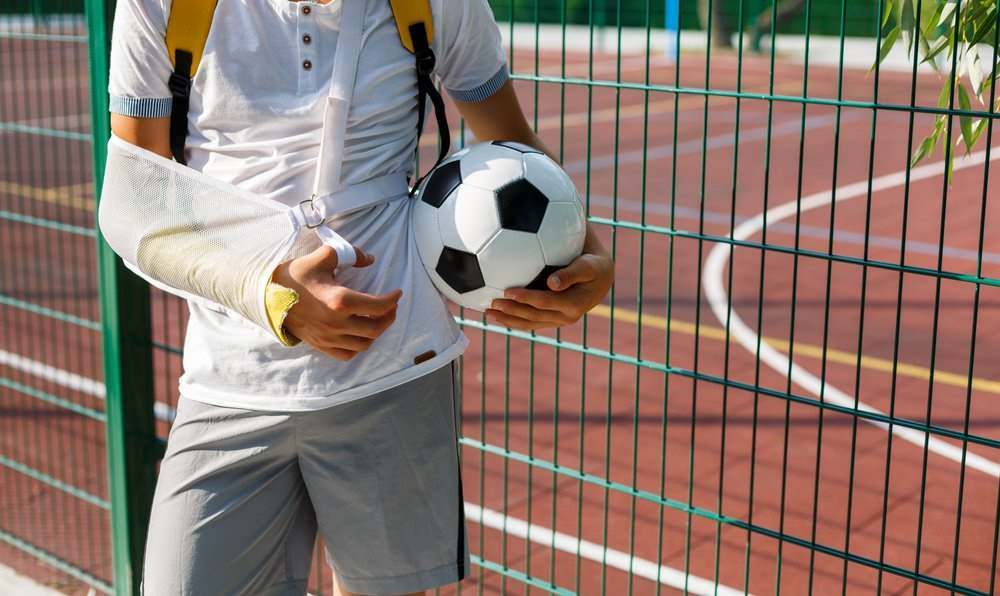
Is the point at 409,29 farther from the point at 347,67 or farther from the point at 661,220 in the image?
the point at 661,220

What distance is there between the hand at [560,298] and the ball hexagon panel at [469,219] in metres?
0.11

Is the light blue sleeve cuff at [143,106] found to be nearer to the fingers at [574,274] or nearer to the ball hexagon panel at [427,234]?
the ball hexagon panel at [427,234]

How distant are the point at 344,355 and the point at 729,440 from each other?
3602mm

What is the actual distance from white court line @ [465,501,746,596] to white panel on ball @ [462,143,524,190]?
172 centimetres

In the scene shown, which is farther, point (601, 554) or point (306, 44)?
point (601, 554)

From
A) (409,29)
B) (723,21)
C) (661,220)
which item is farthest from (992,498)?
(723,21)

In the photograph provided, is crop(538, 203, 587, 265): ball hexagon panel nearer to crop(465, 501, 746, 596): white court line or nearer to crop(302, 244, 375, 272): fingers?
crop(302, 244, 375, 272): fingers

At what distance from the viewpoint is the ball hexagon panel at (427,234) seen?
2039 millimetres

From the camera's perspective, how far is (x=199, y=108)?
200 centimetres

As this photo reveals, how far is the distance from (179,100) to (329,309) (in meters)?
0.45

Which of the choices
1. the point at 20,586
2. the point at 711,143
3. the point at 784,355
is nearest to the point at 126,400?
the point at 20,586

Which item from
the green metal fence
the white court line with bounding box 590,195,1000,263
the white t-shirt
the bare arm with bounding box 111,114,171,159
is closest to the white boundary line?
the green metal fence

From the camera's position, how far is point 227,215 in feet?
6.43

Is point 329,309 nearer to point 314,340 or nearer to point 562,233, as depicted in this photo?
point 314,340
